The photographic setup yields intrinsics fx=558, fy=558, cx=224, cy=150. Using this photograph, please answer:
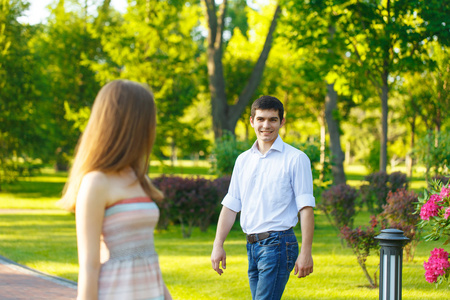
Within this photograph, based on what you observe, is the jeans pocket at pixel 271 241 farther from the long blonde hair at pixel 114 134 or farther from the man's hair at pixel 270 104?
the long blonde hair at pixel 114 134

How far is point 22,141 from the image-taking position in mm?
25734

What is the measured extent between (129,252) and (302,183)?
1.69m

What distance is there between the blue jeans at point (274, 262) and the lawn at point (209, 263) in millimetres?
3406

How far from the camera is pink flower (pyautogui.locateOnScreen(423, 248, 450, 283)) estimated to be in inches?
221

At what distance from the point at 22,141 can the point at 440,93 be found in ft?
59.3

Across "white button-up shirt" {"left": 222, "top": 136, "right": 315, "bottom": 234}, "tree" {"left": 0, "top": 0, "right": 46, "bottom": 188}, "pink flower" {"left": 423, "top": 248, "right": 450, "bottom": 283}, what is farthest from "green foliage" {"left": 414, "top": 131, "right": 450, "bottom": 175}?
"tree" {"left": 0, "top": 0, "right": 46, "bottom": 188}

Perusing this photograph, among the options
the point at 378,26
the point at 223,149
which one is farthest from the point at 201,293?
the point at 378,26

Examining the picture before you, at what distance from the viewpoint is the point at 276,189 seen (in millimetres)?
3885

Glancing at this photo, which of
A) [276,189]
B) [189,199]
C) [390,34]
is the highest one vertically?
[390,34]

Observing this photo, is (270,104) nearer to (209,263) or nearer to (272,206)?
(272,206)

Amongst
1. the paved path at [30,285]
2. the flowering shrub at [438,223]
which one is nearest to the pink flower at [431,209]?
the flowering shrub at [438,223]

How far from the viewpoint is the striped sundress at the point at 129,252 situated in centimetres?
238

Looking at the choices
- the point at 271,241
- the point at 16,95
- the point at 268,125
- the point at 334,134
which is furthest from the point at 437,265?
the point at 16,95

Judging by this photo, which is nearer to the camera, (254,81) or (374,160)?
(254,81)
